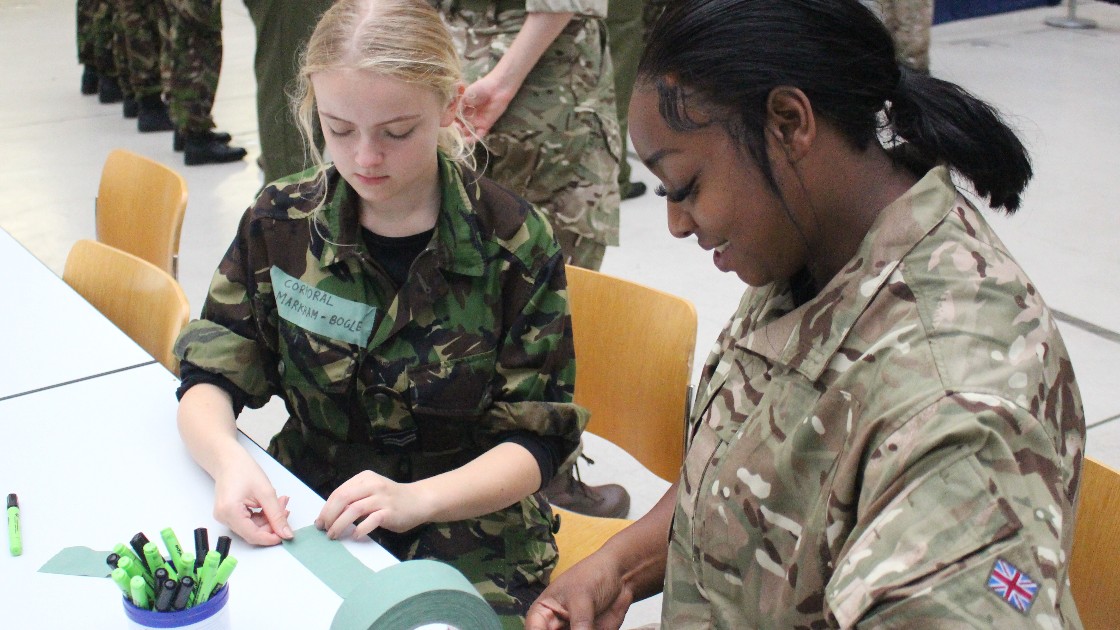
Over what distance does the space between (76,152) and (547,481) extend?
13.7ft

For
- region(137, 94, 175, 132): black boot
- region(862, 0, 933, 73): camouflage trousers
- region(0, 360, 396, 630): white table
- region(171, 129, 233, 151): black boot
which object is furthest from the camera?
region(137, 94, 175, 132): black boot

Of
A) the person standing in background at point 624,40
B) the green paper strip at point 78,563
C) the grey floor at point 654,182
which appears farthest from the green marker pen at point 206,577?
the person standing in background at point 624,40

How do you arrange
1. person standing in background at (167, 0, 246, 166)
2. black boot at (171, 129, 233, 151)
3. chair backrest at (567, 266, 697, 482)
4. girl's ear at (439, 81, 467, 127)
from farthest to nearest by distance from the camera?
black boot at (171, 129, 233, 151), person standing in background at (167, 0, 246, 166), chair backrest at (567, 266, 697, 482), girl's ear at (439, 81, 467, 127)

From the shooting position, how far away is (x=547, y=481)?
150 cm

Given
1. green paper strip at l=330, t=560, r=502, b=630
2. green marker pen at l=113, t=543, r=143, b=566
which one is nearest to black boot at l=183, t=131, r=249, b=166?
green marker pen at l=113, t=543, r=143, b=566

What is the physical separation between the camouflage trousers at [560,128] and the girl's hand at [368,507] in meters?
1.13

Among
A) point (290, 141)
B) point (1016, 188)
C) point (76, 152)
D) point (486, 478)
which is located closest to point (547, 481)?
point (486, 478)

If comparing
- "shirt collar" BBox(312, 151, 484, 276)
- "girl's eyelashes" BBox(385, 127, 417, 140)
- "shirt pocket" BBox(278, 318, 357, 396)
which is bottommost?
"shirt pocket" BBox(278, 318, 357, 396)

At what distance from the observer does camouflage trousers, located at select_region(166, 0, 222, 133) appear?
4688 mm

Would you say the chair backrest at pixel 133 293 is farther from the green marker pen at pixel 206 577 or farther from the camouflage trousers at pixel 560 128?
the green marker pen at pixel 206 577

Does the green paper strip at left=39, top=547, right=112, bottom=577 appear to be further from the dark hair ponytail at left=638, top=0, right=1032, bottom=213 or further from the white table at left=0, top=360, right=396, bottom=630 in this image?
the dark hair ponytail at left=638, top=0, right=1032, bottom=213

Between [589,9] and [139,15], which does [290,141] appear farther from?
[139,15]

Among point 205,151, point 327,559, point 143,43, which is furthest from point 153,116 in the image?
point 327,559

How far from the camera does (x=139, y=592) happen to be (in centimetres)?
97
